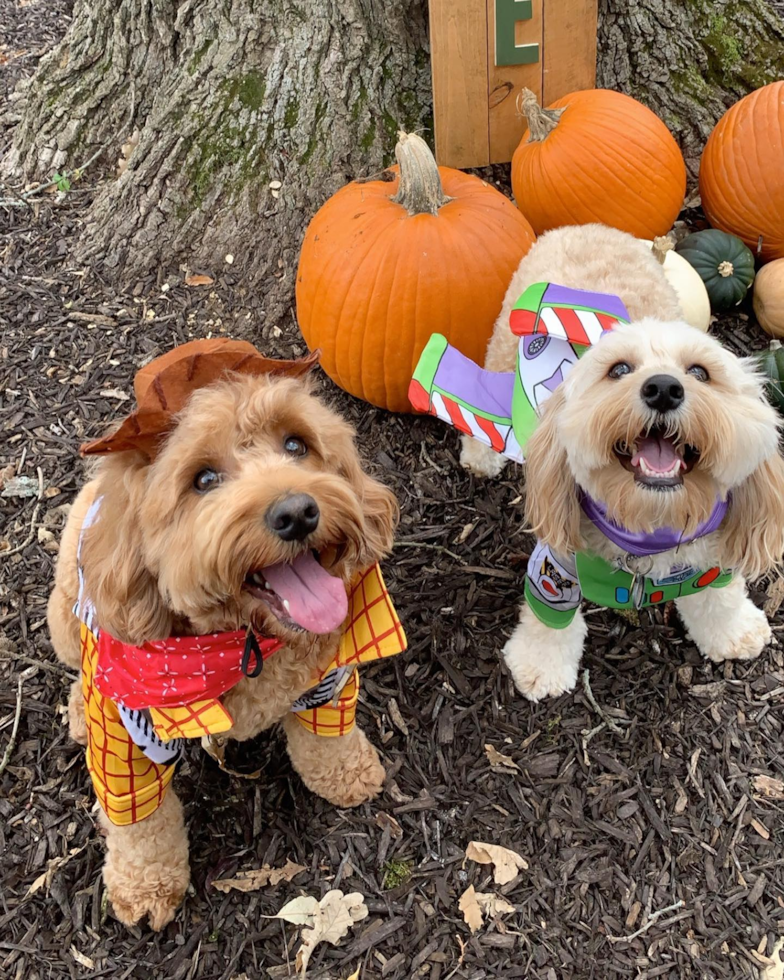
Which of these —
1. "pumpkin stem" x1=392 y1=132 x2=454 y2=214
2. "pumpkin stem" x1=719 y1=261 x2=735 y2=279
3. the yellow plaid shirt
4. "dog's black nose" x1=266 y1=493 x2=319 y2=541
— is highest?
"pumpkin stem" x1=392 y1=132 x2=454 y2=214

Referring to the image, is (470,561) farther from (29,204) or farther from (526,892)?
(29,204)

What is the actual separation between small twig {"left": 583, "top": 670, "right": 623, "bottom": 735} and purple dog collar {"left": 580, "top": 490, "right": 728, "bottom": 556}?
811mm

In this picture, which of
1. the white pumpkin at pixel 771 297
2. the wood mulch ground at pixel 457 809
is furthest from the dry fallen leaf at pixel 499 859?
the white pumpkin at pixel 771 297

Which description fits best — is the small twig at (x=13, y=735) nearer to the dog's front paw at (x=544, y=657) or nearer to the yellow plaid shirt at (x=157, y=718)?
the yellow plaid shirt at (x=157, y=718)

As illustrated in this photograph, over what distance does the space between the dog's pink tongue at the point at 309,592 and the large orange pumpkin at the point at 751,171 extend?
3.46 m

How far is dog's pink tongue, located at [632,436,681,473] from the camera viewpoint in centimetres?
233

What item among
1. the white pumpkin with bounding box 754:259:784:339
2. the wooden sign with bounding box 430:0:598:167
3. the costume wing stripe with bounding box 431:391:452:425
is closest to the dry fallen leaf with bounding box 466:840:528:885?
the costume wing stripe with bounding box 431:391:452:425

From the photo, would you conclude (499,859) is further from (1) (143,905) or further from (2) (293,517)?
(2) (293,517)

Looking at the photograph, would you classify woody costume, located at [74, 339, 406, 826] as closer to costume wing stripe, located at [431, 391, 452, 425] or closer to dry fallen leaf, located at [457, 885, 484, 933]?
dry fallen leaf, located at [457, 885, 484, 933]

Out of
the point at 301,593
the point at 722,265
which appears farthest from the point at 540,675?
the point at 722,265

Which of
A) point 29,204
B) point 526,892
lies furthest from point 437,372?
point 29,204

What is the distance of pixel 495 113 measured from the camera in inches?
169

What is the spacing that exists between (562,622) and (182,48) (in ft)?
12.6

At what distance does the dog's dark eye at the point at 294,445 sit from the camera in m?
2.06
